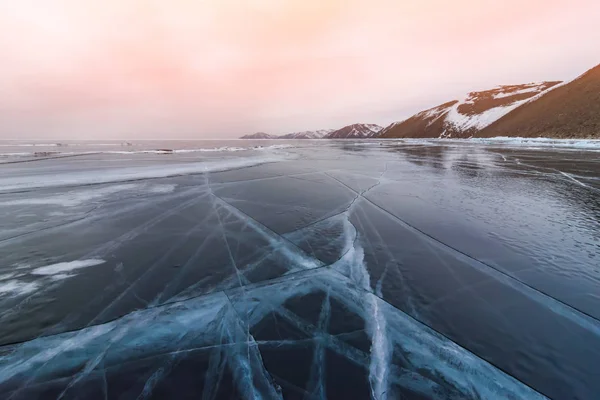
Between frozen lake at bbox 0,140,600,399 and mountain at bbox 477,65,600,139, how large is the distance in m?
85.0

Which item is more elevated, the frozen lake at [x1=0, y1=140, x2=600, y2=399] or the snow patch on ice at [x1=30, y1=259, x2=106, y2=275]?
the snow patch on ice at [x1=30, y1=259, x2=106, y2=275]

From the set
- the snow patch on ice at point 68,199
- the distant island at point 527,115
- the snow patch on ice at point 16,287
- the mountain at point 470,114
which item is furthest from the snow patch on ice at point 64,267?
the mountain at point 470,114

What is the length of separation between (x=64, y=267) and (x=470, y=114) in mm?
187527

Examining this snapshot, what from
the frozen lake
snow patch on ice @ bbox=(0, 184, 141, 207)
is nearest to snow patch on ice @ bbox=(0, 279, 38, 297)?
the frozen lake

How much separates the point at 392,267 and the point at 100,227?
8660mm

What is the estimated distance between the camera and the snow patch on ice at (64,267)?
5199 millimetres

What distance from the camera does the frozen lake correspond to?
118 inches

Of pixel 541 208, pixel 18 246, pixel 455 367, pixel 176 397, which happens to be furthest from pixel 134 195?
pixel 541 208

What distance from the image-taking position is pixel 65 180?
15.1 meters

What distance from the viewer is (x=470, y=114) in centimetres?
14888

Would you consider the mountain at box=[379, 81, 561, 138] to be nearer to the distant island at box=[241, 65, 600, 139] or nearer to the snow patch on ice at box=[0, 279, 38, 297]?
the distant island at box=[241, 65, 600, 139]

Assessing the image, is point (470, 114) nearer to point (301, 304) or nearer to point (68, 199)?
point (301, 304)

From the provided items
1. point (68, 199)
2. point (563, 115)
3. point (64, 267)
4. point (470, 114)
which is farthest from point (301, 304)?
point (470, 114)

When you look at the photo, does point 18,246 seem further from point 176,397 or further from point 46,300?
point 176,397
